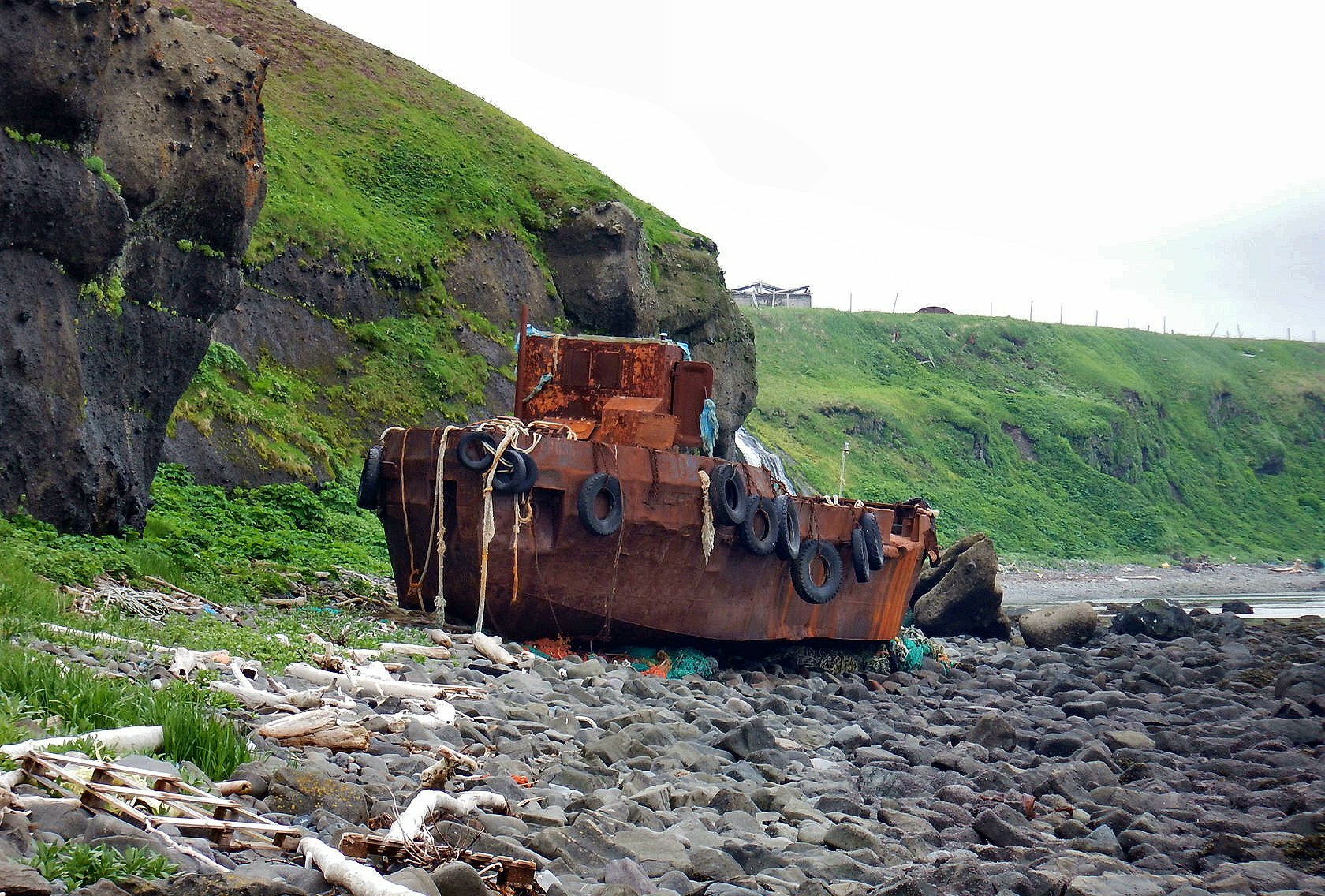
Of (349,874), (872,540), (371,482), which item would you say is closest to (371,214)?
(371,482)

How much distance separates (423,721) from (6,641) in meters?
2.10

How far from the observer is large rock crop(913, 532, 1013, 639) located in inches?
802

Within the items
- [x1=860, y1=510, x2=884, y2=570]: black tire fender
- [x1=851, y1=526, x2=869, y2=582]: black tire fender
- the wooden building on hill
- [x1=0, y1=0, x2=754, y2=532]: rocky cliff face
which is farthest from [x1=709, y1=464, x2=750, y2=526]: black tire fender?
the wooden building on hill

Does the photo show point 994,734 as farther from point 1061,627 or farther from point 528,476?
point 1061,627

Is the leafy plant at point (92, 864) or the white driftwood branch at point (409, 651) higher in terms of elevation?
the leafy plant at point (92, 864)

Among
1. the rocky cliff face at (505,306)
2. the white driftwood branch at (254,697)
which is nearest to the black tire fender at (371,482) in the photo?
the rocky cliff face at (505,306)

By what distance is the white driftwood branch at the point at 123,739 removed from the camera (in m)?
4.45

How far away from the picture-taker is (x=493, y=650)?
32.5 ft

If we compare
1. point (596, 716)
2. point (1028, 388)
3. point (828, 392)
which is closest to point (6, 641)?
point (596, 716)

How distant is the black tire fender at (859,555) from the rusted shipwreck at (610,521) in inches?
1.1

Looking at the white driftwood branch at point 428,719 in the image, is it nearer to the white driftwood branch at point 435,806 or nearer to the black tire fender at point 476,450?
the white driftwood branch at point 435,806

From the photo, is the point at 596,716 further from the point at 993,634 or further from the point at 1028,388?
the point at 1028,388

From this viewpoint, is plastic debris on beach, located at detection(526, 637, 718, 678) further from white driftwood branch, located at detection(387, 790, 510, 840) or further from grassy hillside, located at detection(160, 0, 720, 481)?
grassy hillside, located at detection(160, 0, 720, 481)

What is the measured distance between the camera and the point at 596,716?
329 inches
